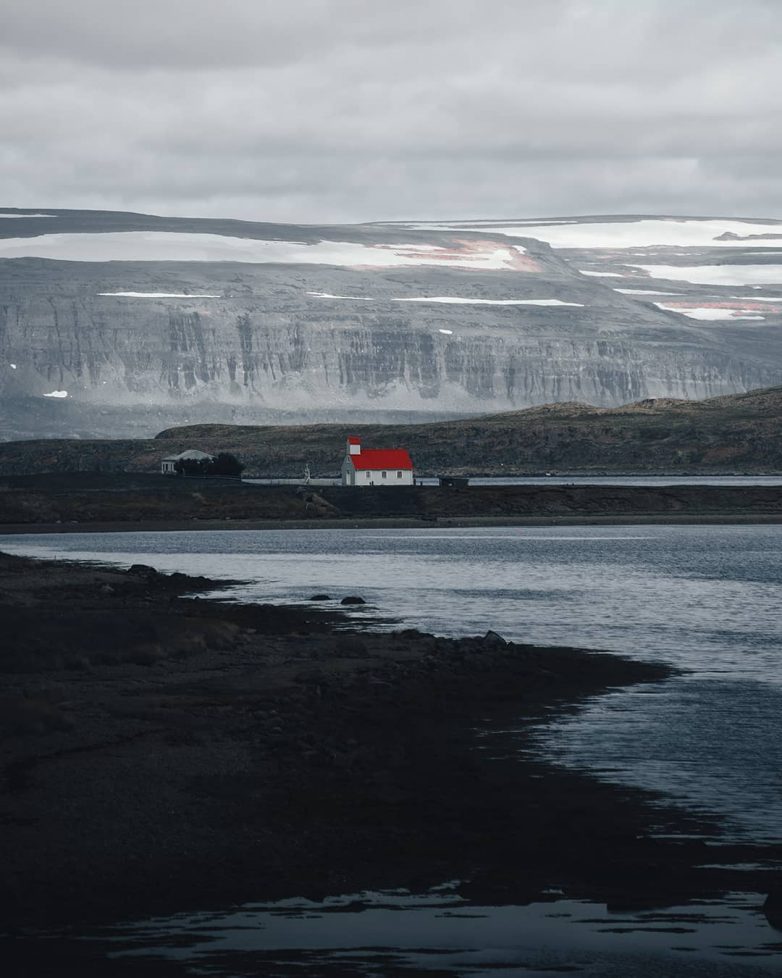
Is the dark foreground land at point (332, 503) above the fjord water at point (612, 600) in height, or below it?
above

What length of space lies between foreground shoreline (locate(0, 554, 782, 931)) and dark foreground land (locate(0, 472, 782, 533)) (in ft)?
313

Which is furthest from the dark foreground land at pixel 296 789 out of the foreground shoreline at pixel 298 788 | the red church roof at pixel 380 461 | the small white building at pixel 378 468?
the small white building at pixel 378 468

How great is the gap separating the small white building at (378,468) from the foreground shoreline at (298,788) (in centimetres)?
11562

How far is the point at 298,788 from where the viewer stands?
26.3 metres

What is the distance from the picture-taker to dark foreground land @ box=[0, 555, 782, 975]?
2109cm

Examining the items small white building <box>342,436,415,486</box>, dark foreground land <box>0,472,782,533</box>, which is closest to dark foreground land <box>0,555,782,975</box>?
dark foreground land <box>0,472,782,533</box>

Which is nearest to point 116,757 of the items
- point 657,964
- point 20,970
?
point 20,970

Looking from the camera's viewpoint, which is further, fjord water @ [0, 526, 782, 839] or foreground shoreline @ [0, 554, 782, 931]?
fjord water @ [0, 526, 782, 839]

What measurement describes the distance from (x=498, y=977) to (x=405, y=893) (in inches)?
126

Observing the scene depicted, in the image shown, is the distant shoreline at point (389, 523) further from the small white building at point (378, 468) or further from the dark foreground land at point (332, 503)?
the small white building at point (378, 468)

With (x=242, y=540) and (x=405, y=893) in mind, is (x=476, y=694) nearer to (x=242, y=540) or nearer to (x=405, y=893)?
A: (x=405, y=893)

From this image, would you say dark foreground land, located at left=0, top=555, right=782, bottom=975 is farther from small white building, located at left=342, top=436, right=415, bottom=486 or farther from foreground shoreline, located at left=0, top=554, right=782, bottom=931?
small white building, located at left=342, top=436, right=415, bottom=486

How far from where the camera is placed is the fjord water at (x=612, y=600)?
29.7 m

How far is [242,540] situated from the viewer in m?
124
